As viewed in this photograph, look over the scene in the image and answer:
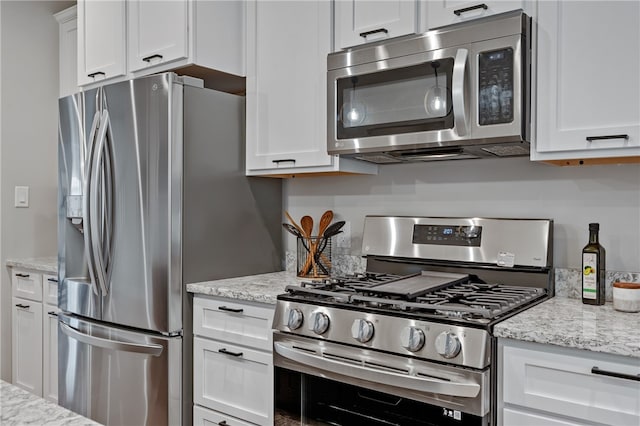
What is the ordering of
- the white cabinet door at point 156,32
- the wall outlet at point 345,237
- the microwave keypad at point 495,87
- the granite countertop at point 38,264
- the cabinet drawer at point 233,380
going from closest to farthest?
the microwave keypad at point 495,87 → the cabinet drawer at point 233,380 → the white cabinet door at point 156,32 → the wall outlet at point 345,237 → the granite countertop at point 38,264

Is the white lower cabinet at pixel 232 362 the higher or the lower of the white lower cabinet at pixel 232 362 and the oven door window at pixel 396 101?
the lower

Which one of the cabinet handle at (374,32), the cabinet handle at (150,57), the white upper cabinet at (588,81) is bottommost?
the white upper cabinet at (588,81)

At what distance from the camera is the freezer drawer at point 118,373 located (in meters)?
2.30

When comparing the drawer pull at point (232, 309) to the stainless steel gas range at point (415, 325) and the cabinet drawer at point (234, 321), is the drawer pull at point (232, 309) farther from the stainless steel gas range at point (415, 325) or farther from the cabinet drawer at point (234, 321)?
the stainless steel gas range at point (415, 325)

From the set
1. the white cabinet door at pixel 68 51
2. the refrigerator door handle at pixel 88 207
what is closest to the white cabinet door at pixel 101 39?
the refrigerator door handle at pixel 88 207

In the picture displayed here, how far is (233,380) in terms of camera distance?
7.19 ft

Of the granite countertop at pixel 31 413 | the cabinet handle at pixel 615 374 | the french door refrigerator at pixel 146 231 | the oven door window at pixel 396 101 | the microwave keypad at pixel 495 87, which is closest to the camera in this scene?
the granite countertop at pixel 31 413

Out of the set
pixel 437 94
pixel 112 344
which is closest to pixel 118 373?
pixel 112 344

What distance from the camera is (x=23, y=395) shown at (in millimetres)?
913

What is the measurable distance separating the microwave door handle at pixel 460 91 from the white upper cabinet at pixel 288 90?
0.59 m

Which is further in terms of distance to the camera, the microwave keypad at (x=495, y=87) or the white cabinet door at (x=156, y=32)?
the white cabinet door at (x=156, y=32)

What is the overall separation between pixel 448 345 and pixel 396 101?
0.98 m

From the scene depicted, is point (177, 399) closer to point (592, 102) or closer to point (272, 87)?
point (272, 87)

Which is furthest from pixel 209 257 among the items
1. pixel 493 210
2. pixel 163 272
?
pixel 493 210
